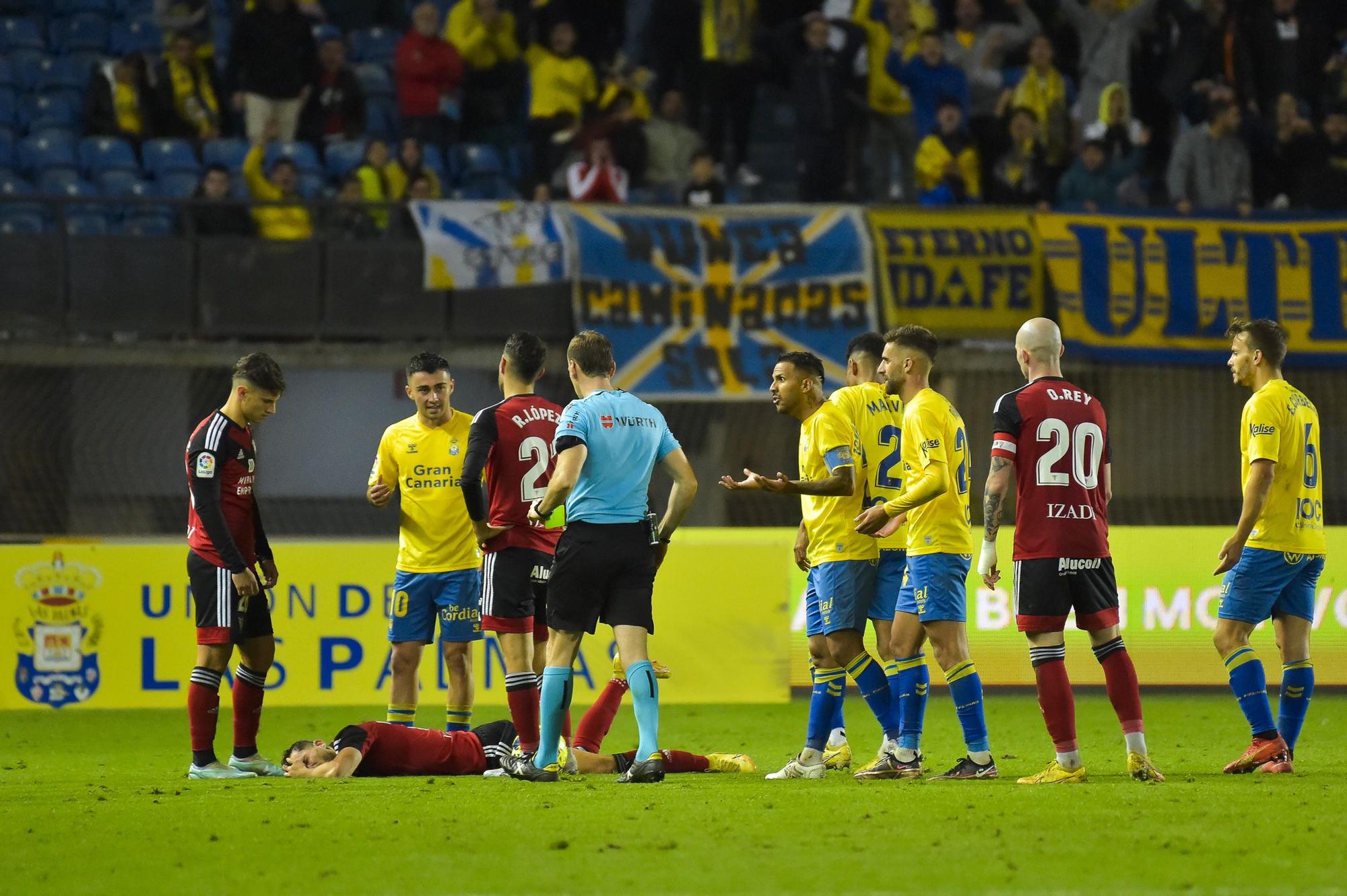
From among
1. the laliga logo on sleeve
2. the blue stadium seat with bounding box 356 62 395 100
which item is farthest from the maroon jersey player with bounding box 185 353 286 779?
the blue stadium seat with bounding box 356 62 395 100

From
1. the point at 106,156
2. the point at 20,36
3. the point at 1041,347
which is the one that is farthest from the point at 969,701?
the point at 20,36

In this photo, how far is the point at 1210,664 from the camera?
13.9m

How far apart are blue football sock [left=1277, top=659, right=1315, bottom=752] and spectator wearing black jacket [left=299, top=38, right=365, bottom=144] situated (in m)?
12.4

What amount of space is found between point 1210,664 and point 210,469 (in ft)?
28.2

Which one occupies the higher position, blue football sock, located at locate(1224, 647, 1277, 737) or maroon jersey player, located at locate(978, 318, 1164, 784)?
maroon jersey player, located at locate(978, 318, 1164, 784)

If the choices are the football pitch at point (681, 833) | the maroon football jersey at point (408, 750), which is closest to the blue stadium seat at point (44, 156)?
the football pitch at point (681, 833)

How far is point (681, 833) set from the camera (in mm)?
6562

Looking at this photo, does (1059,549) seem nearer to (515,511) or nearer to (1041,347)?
(1041,347)

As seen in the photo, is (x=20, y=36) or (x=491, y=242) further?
(x=20, y=36)

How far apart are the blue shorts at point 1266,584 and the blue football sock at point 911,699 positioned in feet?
5.24

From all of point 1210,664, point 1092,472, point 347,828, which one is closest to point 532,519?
point 347,828

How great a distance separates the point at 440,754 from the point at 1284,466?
4.56 meters

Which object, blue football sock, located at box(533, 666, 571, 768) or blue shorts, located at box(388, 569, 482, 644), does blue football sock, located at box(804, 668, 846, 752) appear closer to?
blue football sock, located at box(533, 666, 571, 768)

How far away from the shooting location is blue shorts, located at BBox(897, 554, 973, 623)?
834 centimetres
